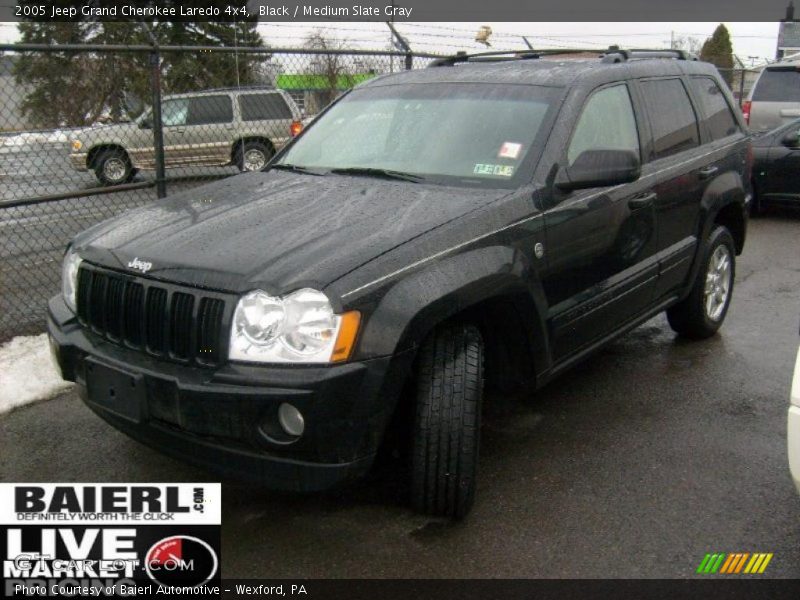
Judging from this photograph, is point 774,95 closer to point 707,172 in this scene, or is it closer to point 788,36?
point 707,172

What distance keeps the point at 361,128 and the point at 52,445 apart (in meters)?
2.27

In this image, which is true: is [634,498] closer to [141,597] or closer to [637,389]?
[637,389]

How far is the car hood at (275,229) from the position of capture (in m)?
2.88

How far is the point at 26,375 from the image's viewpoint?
475 cm

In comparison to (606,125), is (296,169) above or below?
below

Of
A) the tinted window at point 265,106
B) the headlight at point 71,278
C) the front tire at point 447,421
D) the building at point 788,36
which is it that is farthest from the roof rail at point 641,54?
the building at point 788,36

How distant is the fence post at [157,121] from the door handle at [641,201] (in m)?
3.57

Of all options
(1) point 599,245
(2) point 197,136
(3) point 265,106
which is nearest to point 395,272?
(1) point 599,245

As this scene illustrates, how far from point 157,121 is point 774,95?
35.8ft

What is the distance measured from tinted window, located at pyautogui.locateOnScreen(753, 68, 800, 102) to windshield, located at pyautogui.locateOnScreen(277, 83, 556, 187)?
35.8ft

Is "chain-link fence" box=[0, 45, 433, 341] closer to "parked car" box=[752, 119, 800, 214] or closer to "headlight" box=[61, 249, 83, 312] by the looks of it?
"headlight" box=[61, 249, 83, 312]

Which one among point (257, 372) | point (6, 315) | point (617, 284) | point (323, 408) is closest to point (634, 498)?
point (617, 284)

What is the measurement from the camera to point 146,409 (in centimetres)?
293

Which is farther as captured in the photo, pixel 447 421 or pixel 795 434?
pixel 447 421
